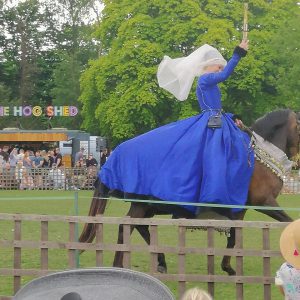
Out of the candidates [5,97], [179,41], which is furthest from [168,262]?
[5,97]

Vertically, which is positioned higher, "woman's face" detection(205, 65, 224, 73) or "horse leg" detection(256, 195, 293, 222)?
"woman's face" detection(205, 65, 224, 73)

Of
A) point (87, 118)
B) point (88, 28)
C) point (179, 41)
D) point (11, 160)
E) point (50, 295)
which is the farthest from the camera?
point (88, 28)

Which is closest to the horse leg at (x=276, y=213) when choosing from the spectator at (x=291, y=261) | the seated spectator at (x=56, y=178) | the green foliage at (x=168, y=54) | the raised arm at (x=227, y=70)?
the raised arm at (x=227, y=70)

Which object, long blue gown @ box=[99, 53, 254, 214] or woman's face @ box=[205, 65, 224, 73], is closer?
long blue gown @ box=[99, 53, 254, 214]

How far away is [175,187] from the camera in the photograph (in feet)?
27.9

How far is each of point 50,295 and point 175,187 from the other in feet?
17.9

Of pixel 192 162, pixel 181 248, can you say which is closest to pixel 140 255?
pixel 192 162

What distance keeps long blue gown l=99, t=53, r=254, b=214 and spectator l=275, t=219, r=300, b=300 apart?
3.26 meters

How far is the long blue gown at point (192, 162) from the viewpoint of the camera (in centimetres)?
845

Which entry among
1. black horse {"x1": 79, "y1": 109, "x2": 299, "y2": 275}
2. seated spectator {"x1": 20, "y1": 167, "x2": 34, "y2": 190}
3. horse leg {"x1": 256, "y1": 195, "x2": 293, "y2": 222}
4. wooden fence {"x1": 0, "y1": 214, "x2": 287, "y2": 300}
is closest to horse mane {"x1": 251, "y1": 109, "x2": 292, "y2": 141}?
black horse {"x1": 79, "y1": 109, "x2": 299, "y2": 275}

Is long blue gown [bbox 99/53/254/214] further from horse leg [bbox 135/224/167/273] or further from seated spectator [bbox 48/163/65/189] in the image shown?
seated spectator [bbox 48/163/65/189]

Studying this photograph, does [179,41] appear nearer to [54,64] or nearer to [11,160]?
[11,160]

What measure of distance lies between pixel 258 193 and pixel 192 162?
0.97 meters

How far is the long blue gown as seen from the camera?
332 inches
